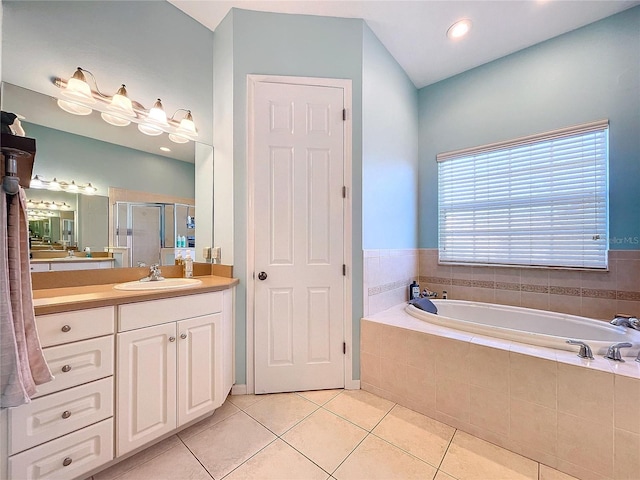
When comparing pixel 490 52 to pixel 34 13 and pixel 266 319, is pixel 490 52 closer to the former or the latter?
pixel 266 319

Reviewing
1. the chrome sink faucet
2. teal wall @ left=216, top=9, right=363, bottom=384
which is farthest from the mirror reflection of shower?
the chrome sink faucet

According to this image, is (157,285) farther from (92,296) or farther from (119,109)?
(119,109)

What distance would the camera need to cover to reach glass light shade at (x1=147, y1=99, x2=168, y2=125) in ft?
5.86

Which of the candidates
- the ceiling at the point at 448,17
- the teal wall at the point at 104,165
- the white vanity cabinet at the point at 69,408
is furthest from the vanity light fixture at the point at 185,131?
the white vanity cabinet at the point at 69,408

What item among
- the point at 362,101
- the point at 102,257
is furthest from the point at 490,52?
the point at 102,257

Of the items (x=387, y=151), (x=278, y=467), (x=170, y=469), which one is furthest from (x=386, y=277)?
(x=170, y=469)

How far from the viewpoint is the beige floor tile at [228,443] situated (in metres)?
1.27

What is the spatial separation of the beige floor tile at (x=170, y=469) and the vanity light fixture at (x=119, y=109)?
1935 mm

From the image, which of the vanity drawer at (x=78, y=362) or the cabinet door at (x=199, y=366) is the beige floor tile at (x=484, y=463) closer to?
the cabinet door at (x=199, y=366)

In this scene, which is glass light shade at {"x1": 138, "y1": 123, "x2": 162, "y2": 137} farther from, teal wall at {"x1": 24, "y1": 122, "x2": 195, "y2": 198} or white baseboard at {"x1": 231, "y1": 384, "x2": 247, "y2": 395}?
white baseboard at {"x1": 231, "y1": 384, "x2": 247, "y2": 395}

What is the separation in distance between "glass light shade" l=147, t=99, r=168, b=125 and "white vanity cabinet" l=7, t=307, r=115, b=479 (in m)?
1.35

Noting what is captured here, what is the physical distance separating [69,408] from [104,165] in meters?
1.32

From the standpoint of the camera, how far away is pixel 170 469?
123cm

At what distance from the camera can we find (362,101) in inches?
77.2
